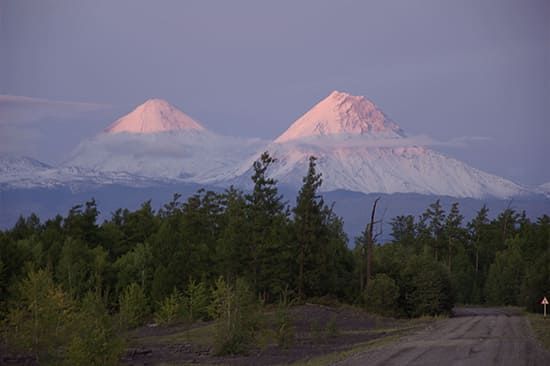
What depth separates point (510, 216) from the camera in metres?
111

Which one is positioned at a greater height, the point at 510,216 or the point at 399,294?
the point at 510,216

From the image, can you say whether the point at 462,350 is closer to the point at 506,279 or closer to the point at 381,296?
the point at 381,296

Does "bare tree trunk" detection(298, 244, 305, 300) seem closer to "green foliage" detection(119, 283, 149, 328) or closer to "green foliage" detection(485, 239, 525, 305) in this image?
"green foliage" detection(119, 283, 149, 328)

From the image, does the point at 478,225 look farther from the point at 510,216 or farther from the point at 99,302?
the point at 99,302

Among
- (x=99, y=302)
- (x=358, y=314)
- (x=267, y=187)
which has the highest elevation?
(x=267, y=187)

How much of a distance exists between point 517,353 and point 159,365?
525 inches

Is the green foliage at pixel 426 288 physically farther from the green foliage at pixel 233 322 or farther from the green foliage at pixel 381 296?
the green foliage at pixel 233 322

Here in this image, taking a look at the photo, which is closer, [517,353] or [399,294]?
[517,353]

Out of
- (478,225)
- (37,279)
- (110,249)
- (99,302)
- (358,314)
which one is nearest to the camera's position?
(99,302)

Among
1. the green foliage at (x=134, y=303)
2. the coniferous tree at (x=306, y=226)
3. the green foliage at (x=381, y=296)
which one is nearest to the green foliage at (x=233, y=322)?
the green foliage at (x=134, y=303)

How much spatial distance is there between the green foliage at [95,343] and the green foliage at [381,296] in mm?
35366

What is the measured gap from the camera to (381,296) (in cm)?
5822

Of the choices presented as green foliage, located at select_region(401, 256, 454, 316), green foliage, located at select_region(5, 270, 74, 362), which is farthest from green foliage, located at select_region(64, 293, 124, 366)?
green foliage, located at select_region(401, 256, 454, 316)

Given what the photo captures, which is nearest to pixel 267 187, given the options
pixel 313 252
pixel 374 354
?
pixel 313 252
